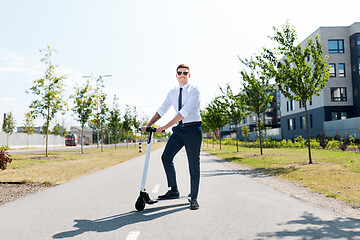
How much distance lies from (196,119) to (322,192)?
141 inches

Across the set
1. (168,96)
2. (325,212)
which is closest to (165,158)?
(168,96)

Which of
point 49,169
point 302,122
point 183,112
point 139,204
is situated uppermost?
point 302,122

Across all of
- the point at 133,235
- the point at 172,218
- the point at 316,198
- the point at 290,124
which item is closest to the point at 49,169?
the point at 172,218

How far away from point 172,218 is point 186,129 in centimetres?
138

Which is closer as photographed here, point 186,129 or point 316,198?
point 186,129

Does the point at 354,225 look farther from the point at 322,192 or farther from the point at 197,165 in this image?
the point at 322,192

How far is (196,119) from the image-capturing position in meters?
4.90

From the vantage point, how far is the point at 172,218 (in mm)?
4375

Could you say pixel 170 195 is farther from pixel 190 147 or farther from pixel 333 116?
pixel 333 116

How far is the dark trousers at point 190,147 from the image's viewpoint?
16.1 feet

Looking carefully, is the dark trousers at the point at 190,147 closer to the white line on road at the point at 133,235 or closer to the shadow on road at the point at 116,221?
the shadow on road at the point at 116,221

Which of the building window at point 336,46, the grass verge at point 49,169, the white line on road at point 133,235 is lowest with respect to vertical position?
the grass verge at point 49,169

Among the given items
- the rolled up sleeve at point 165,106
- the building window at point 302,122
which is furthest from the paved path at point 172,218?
the building window at point 302,122

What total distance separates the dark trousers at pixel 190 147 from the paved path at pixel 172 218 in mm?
495
